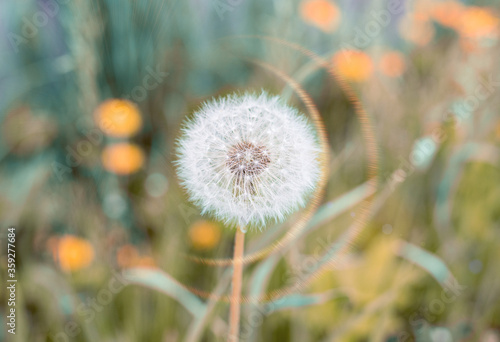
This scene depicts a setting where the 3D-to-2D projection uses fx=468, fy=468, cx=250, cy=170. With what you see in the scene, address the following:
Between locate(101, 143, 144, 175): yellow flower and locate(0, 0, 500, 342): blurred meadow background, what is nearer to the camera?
locate(0, 0, 500, 342): blurred meadow background

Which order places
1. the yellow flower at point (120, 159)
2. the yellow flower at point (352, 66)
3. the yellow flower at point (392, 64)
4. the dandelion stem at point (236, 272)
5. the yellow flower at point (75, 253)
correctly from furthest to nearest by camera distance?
the yellow flower at point (392, 64)
the yellow flower at point (352, 66)
the yellow flower at point (120, 159)
the yellow flower at point (75, 253)
the dandelion stem at point (236, 272)

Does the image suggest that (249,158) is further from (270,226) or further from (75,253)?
(75,253)

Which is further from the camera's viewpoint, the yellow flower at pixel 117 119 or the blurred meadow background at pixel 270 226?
the yellow flower at pixel 117 119

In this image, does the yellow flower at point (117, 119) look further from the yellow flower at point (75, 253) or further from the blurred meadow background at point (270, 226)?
the yellow flower at point (75, 253)

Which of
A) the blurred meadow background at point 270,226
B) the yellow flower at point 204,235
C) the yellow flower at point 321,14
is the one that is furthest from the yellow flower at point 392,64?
the yellow flower at point 204,235

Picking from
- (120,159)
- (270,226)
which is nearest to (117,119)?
(120,159)

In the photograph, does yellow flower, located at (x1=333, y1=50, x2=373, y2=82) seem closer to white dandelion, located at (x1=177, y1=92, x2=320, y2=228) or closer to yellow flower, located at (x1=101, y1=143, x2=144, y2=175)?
yellow flower, located at (x1=101, y1=143, x2=144, y2=175)

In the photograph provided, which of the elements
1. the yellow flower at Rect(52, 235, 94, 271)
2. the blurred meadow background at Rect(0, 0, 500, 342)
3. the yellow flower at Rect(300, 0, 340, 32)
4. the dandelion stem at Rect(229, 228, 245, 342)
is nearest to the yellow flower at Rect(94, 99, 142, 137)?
the blurred meadow background at Rect(0, 0, 500, 342)
